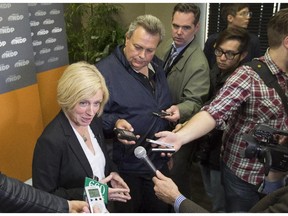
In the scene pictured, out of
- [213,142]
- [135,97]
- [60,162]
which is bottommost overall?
[213,142]

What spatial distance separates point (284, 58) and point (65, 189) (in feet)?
3.99

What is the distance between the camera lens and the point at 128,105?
172 cm

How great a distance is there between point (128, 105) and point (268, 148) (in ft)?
2.53

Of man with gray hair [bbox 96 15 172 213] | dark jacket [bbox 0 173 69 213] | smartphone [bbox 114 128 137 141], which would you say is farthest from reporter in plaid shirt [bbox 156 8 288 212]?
dark jacket [bbox 0 173 69 213]

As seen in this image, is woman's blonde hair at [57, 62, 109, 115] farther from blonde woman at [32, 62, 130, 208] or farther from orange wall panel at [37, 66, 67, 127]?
orange wall panel at [37, 66, 67, 127]

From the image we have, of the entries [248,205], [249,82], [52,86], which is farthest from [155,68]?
[52,86]

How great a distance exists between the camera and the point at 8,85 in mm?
2084

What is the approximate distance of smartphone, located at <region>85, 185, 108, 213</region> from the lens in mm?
1254

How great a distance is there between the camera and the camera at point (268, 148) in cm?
128

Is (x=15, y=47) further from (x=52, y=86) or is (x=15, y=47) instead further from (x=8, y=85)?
(x=52, y=86)

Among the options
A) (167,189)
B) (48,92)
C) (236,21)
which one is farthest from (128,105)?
(236,21)

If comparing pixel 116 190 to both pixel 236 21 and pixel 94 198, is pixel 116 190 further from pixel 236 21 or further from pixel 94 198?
pixel 236 21

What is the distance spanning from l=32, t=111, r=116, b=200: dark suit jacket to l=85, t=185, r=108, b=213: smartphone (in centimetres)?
15

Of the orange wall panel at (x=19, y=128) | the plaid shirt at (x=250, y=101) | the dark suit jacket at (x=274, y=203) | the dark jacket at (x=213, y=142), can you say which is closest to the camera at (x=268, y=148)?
the plaid shirt at (x=250, y=101)
